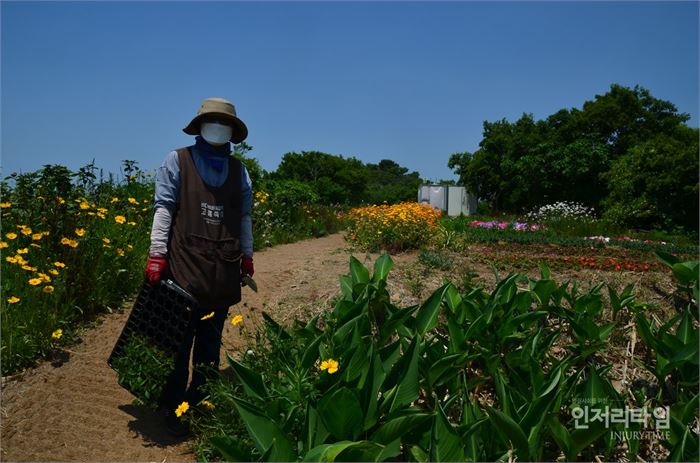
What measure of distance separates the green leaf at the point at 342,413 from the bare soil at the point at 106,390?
101 cm

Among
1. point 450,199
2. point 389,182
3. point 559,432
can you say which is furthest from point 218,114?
point 389,182

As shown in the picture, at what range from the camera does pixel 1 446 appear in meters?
2.71

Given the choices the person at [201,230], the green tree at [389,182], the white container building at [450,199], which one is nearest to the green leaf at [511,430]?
the person at [201,230]

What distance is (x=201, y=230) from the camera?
2.90m

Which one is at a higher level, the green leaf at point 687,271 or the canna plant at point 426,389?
the green leaf at point 687,271

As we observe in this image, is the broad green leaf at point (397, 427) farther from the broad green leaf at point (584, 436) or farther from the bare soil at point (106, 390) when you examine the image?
the bare soil at point (106, 390)

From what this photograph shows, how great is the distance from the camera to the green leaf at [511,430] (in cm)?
191

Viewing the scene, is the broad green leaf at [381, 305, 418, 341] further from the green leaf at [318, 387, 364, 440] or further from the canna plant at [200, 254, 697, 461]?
the green leaf at [318, 387, 364, 440]

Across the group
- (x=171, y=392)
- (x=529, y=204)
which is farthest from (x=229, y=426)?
(x=529, y=204)

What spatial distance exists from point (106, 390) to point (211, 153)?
5.76 ft

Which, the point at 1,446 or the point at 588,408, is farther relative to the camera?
the point at 1,446

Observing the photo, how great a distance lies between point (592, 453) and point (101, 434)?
2561 millimetres

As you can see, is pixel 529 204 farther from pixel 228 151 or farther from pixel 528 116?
pixel 228 151

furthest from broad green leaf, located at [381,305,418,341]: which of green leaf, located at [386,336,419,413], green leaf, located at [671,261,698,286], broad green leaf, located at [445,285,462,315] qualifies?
green leaf, located at [671,261,698,286]
